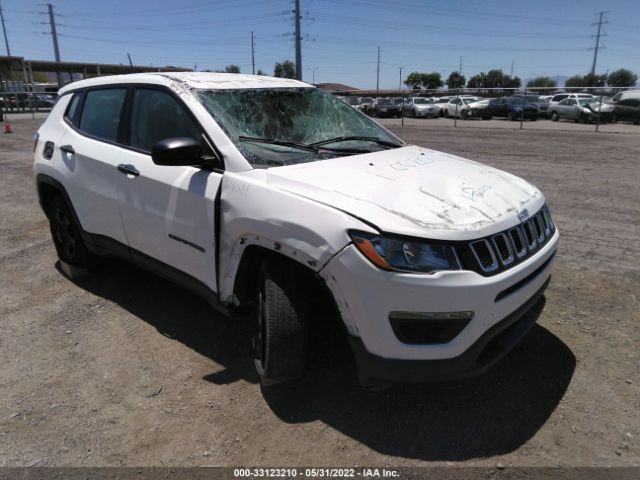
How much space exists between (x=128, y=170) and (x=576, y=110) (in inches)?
1061

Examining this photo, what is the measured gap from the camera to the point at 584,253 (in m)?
4.88

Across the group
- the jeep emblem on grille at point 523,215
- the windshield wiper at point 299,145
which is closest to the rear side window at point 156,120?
the windshield wiper at point 299,145

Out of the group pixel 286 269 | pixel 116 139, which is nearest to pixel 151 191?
pixel 116 139

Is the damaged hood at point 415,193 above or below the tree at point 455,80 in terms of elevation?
below

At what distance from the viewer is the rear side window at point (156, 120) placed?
3.17m

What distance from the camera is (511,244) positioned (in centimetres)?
247

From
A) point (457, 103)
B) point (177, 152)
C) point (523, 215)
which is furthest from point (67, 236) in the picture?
point (457, 103)

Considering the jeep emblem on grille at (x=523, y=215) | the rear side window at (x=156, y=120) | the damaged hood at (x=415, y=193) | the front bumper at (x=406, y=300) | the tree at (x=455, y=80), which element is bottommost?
the front bumper at (x=406, y=300)

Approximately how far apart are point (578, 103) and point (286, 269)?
27.3 meters

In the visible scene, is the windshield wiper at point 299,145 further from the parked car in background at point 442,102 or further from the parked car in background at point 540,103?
the parked car in background at point 442,102

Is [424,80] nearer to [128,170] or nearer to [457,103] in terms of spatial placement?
[457,103]

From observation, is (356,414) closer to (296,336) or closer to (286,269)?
(296,336)

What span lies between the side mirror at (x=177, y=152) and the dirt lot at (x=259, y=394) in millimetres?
1330

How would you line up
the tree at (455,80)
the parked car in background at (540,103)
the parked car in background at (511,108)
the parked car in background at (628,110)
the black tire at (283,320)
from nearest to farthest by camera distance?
the black tire at (283,320) → the parked car in background at (628,110) → the parked car in background at (511,108) → the parked car in background at (540,103) → the tree at (455,80)
